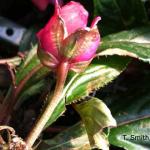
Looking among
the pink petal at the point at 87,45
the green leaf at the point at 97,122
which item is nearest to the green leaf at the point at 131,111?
the green leaf at the point at 97,122

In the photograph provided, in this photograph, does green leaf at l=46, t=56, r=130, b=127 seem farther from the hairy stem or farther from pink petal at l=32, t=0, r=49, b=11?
pink petal at l=32, t=0, r=49, b=11

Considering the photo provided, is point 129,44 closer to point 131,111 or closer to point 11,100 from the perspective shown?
point 131,111

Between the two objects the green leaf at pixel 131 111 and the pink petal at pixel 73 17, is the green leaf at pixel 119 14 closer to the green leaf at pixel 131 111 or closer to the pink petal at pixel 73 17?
the green leaf at pixel 131 111

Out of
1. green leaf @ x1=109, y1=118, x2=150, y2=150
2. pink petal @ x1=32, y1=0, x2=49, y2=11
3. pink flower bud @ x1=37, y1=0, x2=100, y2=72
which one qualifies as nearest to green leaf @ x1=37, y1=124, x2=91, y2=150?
green leaf @ x1=109, y1=118, x2=150, y2=150

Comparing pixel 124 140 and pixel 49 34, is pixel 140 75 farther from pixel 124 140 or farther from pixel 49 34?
pixel 49 34

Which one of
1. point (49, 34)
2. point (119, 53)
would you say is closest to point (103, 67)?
point (119, 53)
